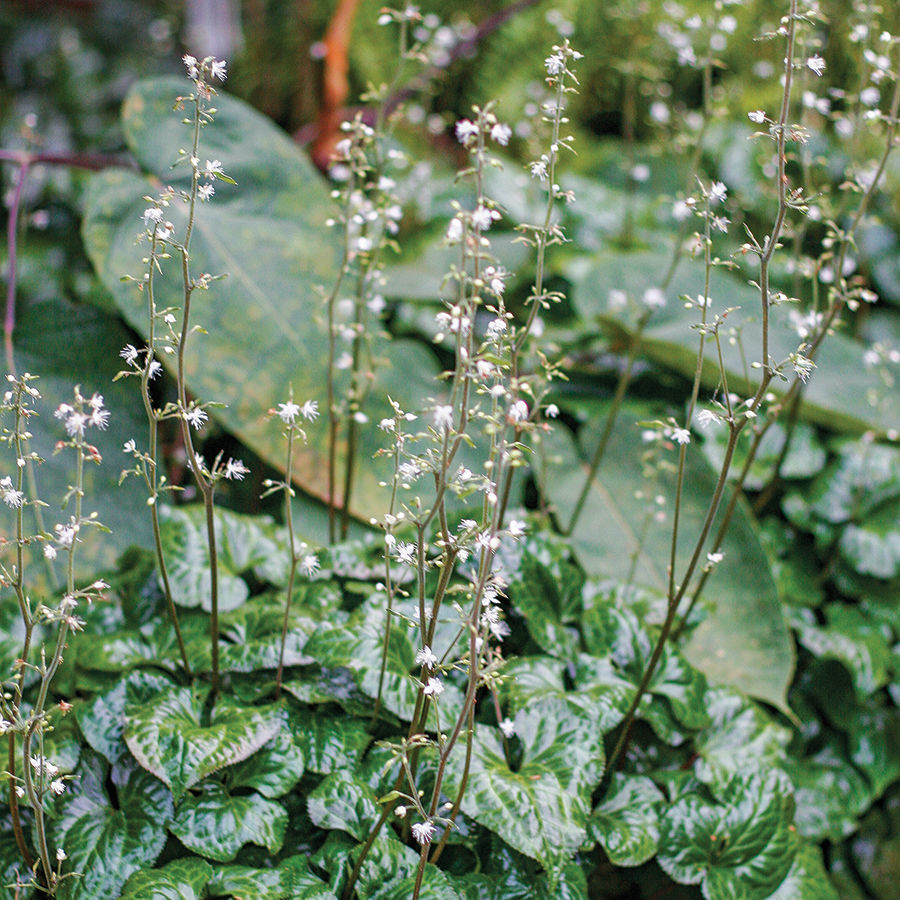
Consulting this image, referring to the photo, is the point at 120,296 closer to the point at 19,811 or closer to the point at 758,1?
the point at 19,811

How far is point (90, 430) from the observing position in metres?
1.93

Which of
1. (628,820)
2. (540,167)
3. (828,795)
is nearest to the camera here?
(540,167)

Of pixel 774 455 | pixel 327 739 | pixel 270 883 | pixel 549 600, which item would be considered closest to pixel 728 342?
pixel 774 455

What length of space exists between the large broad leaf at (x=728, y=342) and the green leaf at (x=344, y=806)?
4.26 feet

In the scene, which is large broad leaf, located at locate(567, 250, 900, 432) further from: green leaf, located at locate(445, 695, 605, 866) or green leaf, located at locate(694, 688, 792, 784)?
green leaf, located at locate(445, 695, 605, 866)

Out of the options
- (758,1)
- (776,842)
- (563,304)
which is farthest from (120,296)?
(758,1)

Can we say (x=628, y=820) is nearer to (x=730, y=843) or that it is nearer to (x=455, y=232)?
(x=730, y=843)

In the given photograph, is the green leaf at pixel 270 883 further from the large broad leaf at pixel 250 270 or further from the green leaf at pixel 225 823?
the large broad leaf at pixel 250 270

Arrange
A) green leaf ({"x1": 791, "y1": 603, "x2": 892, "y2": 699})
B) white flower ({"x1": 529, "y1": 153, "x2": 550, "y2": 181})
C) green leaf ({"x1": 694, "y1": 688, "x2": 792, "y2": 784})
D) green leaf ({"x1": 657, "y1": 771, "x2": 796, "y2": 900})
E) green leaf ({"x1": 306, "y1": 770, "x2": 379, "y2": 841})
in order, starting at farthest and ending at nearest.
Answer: green leaf ({"x1": 791, "y1": 603, "x2": 892, "y2": 699})
green leaf ({"x1": 694, "y1": 688, "x2": 792, "y2": 784})
green leaf ({"x1": 657, "y1": 771, "x2": 796, "y2": 900})
green leaf ({"x1": 306, "y1": 770, "x2": 379, "y2": 841})
white flower ({"x1": 529, "y1": 153, "x2": 550, "y2": 181})

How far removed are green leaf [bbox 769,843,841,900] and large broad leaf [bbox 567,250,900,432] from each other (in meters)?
1.08

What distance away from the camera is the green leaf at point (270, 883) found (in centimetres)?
114

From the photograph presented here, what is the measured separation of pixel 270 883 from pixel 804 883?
958 millimetres

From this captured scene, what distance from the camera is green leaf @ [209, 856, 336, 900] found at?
1.14 metres

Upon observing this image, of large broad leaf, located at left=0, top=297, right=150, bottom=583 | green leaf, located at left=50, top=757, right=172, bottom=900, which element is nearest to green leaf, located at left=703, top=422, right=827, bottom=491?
large broad leaf, located at left=0, top=297, right=150, bottom=583
